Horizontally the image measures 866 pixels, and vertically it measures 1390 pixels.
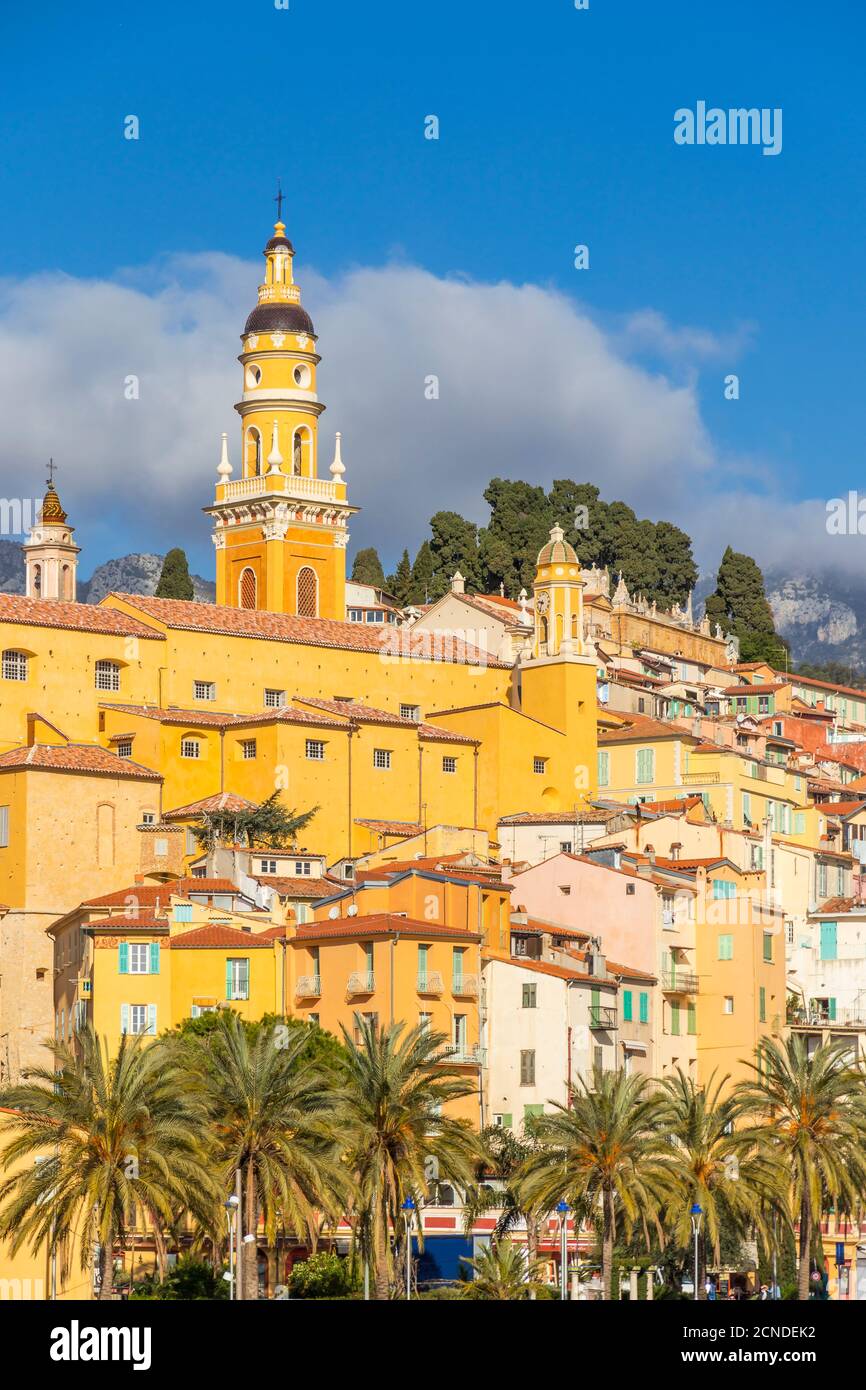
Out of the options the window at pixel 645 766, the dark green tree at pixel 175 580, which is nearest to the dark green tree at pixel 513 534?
the dark green tree at pixel 175 580

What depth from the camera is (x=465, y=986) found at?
198 feet

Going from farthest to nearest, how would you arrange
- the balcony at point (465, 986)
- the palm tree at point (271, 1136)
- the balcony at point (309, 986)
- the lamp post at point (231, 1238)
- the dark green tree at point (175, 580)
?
the dark green tree at point (175, 580), the balcony at point (465, 986), the balcony at point (309, 986), the lamp post at point (231, 1238), the palm tree at point (271, 1136)

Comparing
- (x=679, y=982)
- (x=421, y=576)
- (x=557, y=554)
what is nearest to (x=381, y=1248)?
(x=679, y=982)

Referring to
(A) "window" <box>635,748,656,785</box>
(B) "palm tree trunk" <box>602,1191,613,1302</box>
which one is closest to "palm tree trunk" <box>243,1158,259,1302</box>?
(B) "palm tree trunk" <box>602,1191,613,1302</box>

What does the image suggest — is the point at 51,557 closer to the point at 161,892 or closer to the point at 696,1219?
the point at 161,892

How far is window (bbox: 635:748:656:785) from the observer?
283 feet

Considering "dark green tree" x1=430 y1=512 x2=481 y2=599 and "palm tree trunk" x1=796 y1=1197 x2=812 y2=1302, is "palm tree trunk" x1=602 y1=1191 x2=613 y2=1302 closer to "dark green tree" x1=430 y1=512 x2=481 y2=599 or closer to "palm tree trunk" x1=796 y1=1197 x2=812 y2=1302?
"palm tree trunk" x1=796 y1=1197 x2=812 y2=1302

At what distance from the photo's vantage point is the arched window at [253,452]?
95125 mm

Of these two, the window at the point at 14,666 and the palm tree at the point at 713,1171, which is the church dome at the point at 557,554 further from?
the palm tree at the point at 713,1171

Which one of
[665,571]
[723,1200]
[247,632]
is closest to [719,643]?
[665,571]

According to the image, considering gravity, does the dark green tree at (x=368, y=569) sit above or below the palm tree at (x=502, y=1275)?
above

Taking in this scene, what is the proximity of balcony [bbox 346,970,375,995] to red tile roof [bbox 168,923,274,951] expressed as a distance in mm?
2692

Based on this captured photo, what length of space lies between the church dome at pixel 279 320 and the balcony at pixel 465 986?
39230 mm

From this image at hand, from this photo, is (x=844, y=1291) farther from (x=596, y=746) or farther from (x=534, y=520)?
(x=534, y=520)
